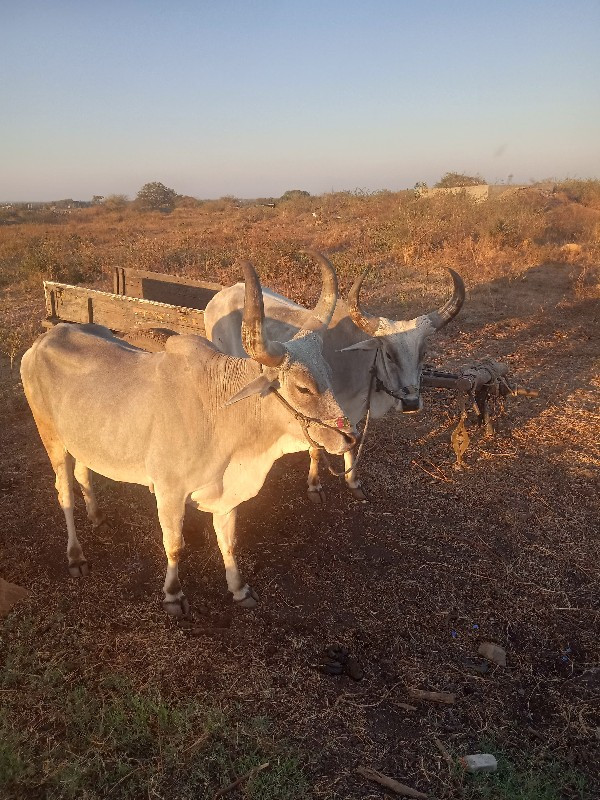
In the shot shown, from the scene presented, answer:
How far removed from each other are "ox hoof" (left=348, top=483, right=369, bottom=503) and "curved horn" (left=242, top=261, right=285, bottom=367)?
2833 mm

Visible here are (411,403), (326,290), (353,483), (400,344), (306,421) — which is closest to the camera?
(306,421)

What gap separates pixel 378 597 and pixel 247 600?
40.6 inches

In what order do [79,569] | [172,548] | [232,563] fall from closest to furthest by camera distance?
[172,548] < [232,563] < [79,569]

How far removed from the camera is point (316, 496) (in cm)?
571

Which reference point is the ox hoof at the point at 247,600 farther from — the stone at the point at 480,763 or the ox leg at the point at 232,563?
the stone at the point at 480,763

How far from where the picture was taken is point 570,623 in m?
4.22

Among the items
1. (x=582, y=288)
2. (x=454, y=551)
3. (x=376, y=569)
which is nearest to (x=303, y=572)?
(x=376, y=569)

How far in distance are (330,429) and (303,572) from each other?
188 cm

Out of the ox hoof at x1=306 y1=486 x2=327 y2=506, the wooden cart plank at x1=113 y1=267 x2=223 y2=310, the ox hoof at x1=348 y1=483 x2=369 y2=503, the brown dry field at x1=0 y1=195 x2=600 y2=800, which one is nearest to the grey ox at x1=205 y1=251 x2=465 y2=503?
the ox hoof at x1=306 y1=486 x2=327 y2=506

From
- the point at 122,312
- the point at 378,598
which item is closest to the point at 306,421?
the point at 378,598

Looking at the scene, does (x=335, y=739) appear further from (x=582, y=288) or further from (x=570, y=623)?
(x=582, y=288)

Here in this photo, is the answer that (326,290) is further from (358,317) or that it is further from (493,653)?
(493,653)

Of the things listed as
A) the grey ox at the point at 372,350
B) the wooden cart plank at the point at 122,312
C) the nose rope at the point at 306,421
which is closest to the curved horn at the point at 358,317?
the grey ox at the point at 372,350

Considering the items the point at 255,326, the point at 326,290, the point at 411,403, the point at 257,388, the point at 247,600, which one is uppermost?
the point at 326,290
